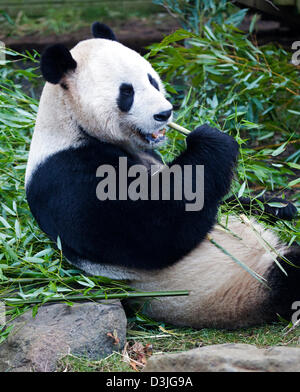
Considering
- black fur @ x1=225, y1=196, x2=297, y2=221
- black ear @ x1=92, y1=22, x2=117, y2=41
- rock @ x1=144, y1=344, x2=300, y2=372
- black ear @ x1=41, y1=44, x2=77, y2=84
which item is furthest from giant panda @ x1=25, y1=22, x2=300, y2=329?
rock @ x1=144, y1=344, x2=300, y2=372

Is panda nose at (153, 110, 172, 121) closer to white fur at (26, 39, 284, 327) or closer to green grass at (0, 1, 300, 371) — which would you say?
white fur at (26, 39, 284, 327)

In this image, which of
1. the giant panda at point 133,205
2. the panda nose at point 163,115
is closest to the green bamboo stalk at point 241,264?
the giant panda at point 133,205

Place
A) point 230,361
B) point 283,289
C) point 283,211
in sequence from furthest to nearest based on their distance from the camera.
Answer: point 283,211
point 283,289
point 230,361

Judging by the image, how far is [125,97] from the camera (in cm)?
285

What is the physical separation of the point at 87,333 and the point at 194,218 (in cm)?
73

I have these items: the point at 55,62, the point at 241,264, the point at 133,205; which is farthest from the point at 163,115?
the point at 241,264

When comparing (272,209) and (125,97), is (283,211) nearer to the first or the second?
(272,209)

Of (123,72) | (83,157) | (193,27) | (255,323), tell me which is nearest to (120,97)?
(123,72)

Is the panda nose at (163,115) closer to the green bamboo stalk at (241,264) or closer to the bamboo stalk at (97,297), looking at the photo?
the green bamboo stalk at (241,264)

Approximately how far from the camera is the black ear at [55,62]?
9.15 ft

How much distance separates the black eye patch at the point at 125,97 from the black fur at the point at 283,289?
110 cm

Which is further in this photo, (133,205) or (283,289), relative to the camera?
(283,289)

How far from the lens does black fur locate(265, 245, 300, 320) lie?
9.66 ft

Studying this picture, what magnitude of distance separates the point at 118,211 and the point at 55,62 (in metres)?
0.77
